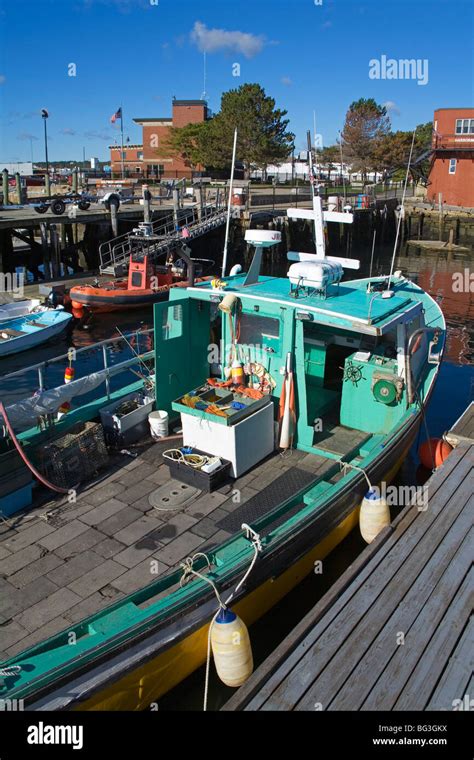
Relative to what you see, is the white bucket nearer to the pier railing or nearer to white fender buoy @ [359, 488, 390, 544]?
white fender buoy @ [359, 488, 390, 544]

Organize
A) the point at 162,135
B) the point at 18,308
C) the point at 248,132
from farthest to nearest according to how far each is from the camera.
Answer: the point at 162,135 < the point at 248,132 < the point at 18,308

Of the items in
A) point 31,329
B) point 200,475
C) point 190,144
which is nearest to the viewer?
point 200,475

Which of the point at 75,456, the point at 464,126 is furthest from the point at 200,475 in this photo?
the point at 464,126

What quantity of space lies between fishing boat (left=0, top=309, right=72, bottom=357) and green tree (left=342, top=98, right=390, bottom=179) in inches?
1906

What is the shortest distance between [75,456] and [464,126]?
54.5 meters

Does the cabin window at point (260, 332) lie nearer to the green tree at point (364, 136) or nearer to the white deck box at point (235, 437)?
the white deck box at point (235, 437)

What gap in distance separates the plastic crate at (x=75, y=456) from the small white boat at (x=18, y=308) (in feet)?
48.6

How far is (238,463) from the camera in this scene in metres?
8.14

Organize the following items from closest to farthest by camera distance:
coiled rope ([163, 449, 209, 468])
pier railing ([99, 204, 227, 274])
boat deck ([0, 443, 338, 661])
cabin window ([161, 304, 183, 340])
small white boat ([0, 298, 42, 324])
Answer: boat deck ([0, 443, 338, 661]) < coiled rope ([163, 449, 209, 468]) < cabin window ([161, 304, 183, 340]) < small white boat ([0, 298, 42, 324]) < pier railing ([99, 204, 227, 274])

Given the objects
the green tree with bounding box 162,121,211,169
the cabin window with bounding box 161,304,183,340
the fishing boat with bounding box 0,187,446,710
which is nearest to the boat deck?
the fishing boat with bounding box 0,187,446,710

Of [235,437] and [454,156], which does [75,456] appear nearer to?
[235,437]

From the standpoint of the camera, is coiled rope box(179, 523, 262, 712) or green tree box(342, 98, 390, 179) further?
green tree box(342, 98, 390, 179)

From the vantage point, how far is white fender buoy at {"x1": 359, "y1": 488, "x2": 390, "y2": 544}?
24.3 feet
